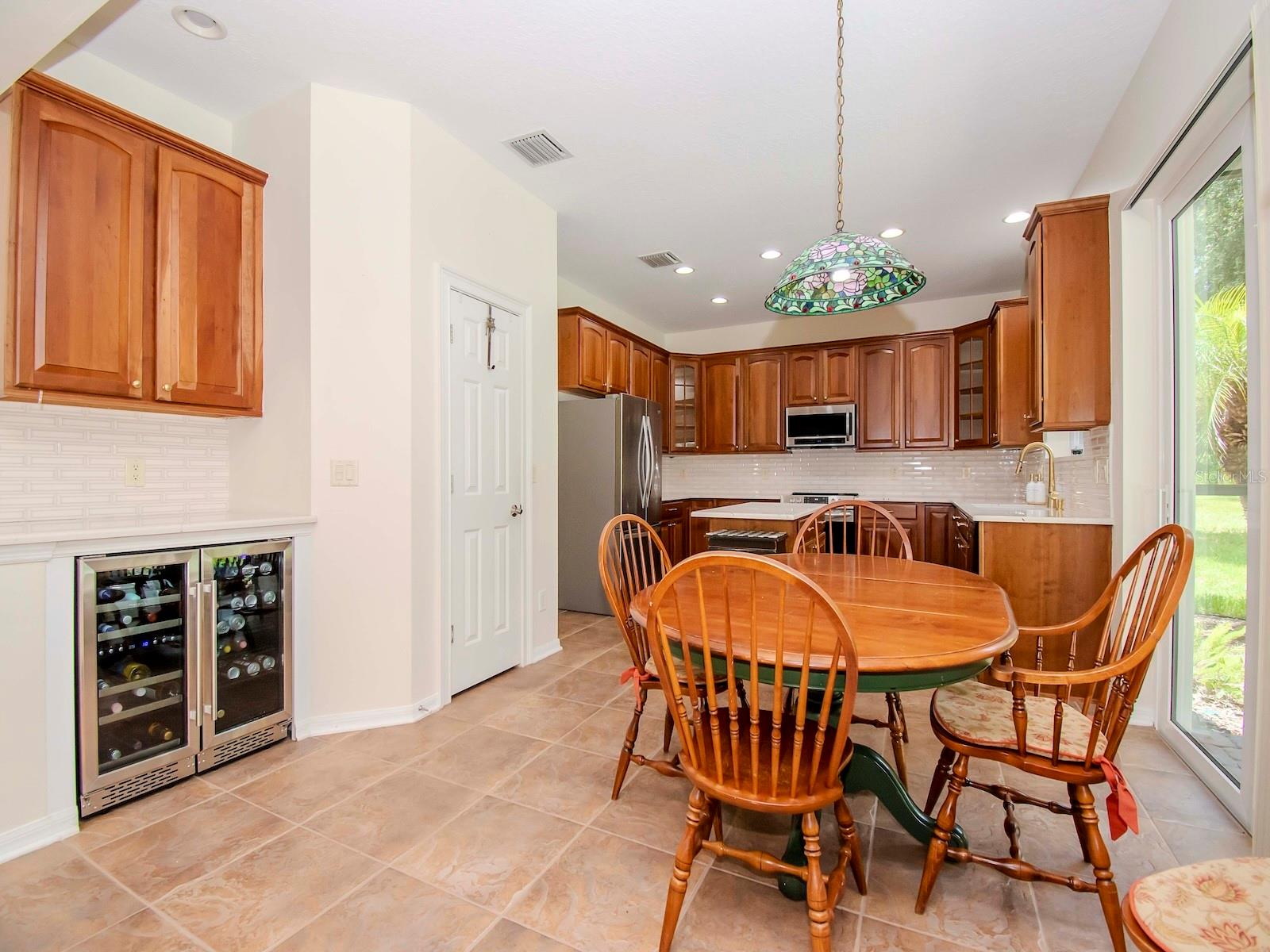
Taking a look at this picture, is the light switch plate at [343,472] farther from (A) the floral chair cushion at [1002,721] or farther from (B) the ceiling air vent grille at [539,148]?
(A) the floral chair cushion at [1002,721]

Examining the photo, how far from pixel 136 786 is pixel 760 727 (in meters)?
2.08

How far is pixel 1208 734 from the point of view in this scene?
2113 millimetres

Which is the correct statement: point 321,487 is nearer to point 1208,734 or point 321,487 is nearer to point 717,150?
point 717,150

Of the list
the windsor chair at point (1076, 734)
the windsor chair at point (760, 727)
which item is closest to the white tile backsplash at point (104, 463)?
the windsor chair at point (760, 727)

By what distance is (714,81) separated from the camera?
2.43 meters

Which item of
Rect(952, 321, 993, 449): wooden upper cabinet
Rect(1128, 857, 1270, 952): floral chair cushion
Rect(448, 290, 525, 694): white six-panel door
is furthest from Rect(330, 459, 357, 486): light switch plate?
Rect(952, 321, 993, 449): wooden upper cabinet

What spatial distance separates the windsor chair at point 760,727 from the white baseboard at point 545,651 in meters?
2.06

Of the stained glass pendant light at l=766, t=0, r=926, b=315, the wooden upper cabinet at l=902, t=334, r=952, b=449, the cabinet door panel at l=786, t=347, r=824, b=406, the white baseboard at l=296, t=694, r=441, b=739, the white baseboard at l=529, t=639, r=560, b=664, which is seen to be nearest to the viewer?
the stained glass pendant light at l=766, t=0, r=926, b=315

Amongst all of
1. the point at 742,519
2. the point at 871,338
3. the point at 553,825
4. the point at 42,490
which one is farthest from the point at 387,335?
the point at 871,338

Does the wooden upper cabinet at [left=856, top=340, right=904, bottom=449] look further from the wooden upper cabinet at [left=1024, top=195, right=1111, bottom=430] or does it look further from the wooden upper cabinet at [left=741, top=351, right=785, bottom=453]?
the wooden upper cabinet at [left=1024, top=195, right=1111, bottom=430]

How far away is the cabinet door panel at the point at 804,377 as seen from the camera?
5720mm

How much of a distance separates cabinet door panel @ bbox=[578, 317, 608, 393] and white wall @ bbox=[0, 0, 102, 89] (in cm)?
311

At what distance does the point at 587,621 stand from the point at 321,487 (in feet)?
7.78

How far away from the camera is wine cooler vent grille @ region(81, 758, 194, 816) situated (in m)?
1.84
